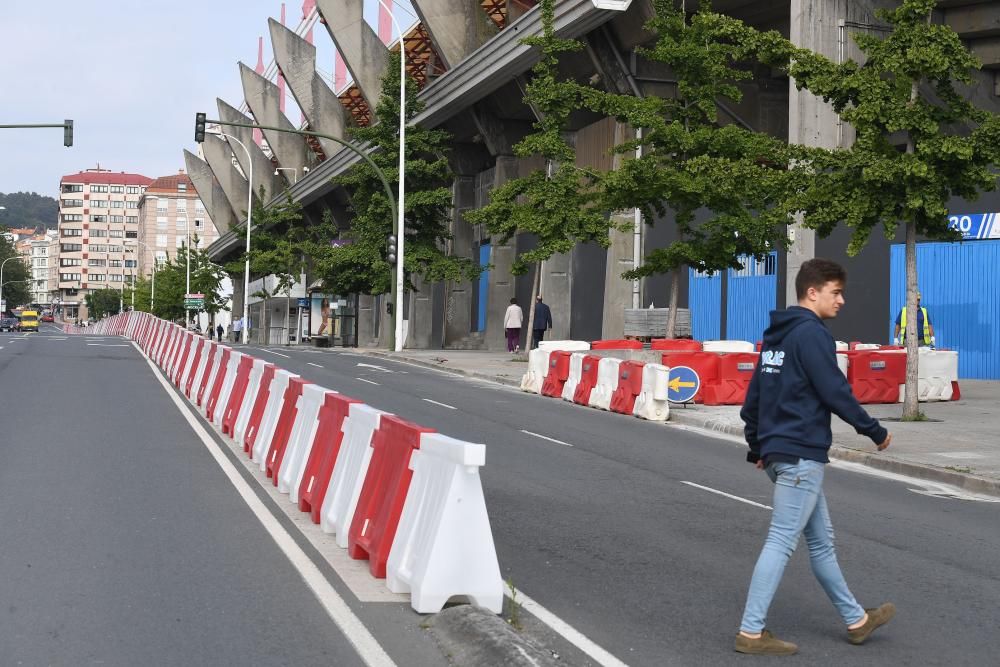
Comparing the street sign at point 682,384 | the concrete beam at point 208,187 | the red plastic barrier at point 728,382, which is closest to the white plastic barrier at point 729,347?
the red plastic barrier at point 728,382

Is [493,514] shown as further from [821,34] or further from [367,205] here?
[367,205]

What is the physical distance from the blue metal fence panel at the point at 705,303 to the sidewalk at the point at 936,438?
1003 cm

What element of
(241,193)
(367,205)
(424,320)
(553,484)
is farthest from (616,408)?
(241,193)

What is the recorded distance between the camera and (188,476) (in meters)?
10.7

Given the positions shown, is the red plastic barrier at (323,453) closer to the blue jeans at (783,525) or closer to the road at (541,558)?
the road at (541,558)

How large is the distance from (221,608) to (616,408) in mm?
14618

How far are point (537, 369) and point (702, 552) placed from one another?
1633 centimetres

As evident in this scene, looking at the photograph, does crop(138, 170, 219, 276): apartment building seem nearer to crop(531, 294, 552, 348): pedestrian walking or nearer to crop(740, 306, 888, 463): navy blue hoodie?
crop(531, 294, 552, 348): pedestrian walking

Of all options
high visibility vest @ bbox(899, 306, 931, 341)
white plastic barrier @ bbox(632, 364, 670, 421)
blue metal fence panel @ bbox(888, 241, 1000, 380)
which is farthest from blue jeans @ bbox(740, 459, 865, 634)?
blue metal fence panel @ bbox(888, 241, 1000, 380)

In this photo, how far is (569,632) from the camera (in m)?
5.80

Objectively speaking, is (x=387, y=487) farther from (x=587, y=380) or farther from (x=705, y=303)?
(x=705, y=303)

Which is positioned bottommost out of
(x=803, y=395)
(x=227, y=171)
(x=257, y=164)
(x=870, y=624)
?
(x=870, y=624)

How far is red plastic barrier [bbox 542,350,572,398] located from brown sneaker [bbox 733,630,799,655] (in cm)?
1755

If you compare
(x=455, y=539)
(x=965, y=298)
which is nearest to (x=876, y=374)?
(x=965, y=298)
